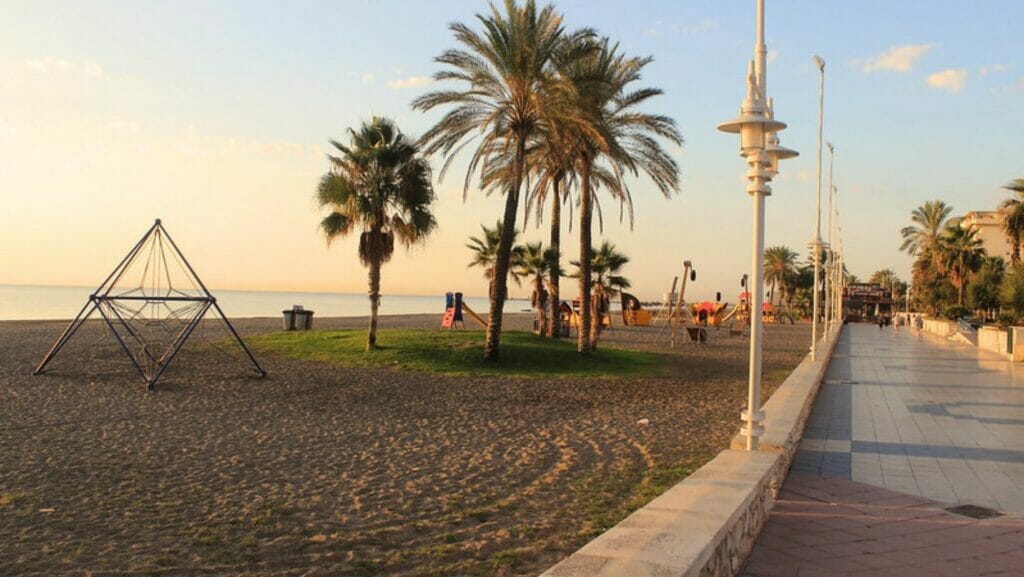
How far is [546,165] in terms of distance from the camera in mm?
23078

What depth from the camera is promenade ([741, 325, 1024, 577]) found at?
4.94 metres

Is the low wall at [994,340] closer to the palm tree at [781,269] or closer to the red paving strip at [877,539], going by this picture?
the red paving strip at [877,539]

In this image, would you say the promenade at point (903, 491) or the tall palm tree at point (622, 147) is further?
the tall palm tree at point (622, 147)

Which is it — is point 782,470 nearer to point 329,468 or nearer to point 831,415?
point 329,468

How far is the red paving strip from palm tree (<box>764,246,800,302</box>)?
82.2 m

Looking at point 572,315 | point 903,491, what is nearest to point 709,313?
point 572,315

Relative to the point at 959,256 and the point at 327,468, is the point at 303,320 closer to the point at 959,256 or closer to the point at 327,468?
the point at 327,468

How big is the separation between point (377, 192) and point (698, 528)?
17006 mm

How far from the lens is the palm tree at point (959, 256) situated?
56.5 metres

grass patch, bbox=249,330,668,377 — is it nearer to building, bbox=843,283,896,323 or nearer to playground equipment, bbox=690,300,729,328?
playground equipment, bbox=690,300,729,328

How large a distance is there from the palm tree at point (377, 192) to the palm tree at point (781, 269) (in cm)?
7053

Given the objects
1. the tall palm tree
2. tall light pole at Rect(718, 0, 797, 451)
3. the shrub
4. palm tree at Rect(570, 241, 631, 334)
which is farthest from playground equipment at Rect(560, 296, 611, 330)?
the shrub

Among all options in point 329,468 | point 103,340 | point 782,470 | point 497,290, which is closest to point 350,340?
point 497,290

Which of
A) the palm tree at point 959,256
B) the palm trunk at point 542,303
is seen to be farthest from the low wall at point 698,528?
the palm tree at point 959,256
